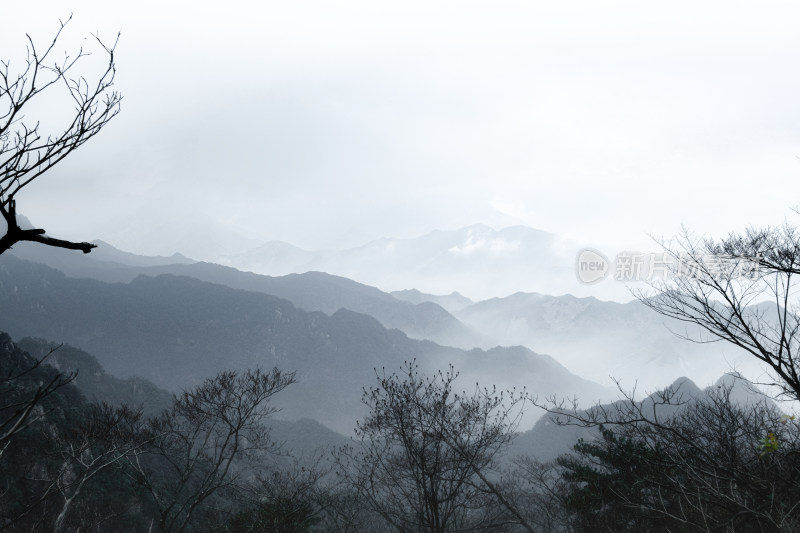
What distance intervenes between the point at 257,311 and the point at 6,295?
59332 mm

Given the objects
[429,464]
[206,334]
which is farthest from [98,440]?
[206,334]

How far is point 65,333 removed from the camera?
361 ft

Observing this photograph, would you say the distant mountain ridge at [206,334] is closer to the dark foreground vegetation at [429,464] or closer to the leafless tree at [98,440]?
the dark foreground vegetation at [429,464]

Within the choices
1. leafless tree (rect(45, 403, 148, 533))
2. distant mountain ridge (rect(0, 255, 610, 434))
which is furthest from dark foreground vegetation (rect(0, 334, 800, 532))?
distant mountain ridge (rect(0, 255, 610, 434))

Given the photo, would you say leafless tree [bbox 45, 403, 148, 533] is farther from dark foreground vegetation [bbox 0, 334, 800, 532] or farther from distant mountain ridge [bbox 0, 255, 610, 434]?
distant mountain ridge [bbox 0, 255, 610, 434]

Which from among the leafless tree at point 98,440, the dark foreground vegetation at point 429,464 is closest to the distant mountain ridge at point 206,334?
the dark foreground vegetation at point 429,464

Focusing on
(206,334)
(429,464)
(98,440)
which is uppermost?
(206,334)

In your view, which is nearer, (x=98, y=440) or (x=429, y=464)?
(x=429, y=464)

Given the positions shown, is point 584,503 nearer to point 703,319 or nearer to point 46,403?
point 703,319

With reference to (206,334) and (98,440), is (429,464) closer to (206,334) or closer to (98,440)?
(98,440)

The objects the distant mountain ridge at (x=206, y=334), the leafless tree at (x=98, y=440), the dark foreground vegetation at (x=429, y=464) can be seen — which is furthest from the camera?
the distant mountain ridge at (x=206, y=334)

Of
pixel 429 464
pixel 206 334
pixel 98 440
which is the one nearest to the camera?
pixel 429 464

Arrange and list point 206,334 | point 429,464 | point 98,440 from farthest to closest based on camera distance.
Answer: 1. point 206,334
2. point 98,440
3. point 429,464

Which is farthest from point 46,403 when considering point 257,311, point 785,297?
A: point 257,311
